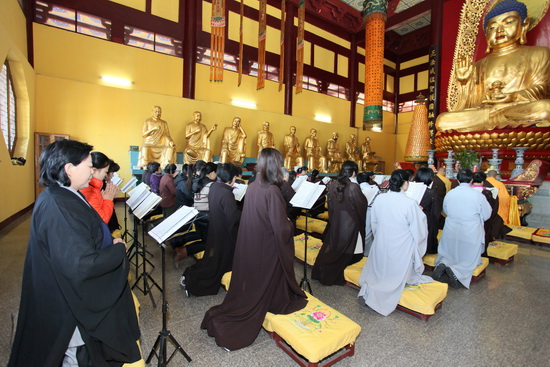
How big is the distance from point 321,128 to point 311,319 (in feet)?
35.7

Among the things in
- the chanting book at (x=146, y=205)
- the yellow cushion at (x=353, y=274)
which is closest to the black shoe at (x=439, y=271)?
the yellow cushion at (x=353, y=274)

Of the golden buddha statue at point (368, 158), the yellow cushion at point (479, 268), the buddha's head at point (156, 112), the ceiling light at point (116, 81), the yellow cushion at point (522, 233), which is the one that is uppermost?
the ceiling light at point (116, 81)

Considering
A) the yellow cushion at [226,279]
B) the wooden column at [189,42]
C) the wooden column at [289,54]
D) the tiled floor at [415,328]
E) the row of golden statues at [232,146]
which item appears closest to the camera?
the tiled floor at [415,328]

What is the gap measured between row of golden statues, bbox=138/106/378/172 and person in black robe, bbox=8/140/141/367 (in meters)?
7.16

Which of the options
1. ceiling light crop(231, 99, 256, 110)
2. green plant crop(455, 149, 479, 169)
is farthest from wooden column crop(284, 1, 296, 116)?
green plant crop(455, 149, 479, 169)

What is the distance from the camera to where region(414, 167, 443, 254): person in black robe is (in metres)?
3.42

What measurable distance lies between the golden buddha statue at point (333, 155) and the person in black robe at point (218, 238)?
367 inches

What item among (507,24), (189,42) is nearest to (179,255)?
(189,42)

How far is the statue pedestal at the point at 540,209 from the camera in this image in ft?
18.4

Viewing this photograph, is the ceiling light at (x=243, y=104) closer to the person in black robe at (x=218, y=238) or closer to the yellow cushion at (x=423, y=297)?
the person in black robe at (x=218, y=238)

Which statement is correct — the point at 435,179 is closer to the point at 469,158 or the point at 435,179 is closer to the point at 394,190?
the point at 394,190

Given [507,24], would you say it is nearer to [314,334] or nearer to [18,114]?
[314,334]

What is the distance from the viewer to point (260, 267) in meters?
1.96

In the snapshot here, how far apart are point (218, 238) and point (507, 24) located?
365 inches
